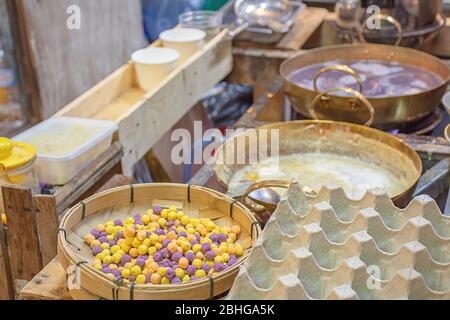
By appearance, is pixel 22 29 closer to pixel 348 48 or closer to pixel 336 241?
pixel 348 48

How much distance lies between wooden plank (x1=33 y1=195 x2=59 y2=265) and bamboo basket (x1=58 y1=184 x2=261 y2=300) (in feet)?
0.52

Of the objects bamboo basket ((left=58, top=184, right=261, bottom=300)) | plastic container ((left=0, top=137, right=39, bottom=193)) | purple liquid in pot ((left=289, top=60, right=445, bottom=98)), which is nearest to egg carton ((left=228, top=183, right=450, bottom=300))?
bamboo basket ((left=58, top=184, right=261, bottom=300))

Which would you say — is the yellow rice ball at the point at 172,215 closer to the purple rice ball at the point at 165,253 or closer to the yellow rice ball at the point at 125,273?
the purple rice ball at the point at 165,253

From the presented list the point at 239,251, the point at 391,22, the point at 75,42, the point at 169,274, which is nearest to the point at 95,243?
the point at 169,274

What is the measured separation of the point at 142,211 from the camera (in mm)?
1809

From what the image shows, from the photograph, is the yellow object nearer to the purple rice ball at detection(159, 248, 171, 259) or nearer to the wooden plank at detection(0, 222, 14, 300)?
the wooden plank at detection(0, 222, 14, 300)

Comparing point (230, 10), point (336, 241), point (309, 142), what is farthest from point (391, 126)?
point (230, 10)

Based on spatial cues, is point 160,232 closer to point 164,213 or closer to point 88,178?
point 164,213

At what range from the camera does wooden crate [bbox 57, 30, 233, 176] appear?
2836mm

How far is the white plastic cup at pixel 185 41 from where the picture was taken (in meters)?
3.49

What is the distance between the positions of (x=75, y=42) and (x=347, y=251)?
9.87ft

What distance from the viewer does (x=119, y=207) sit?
5.92ft

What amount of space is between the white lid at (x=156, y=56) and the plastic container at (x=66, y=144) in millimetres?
687

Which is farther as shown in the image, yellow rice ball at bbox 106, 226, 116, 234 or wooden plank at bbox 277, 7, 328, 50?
wooden plank at bbox 277, 7, 328, 50
